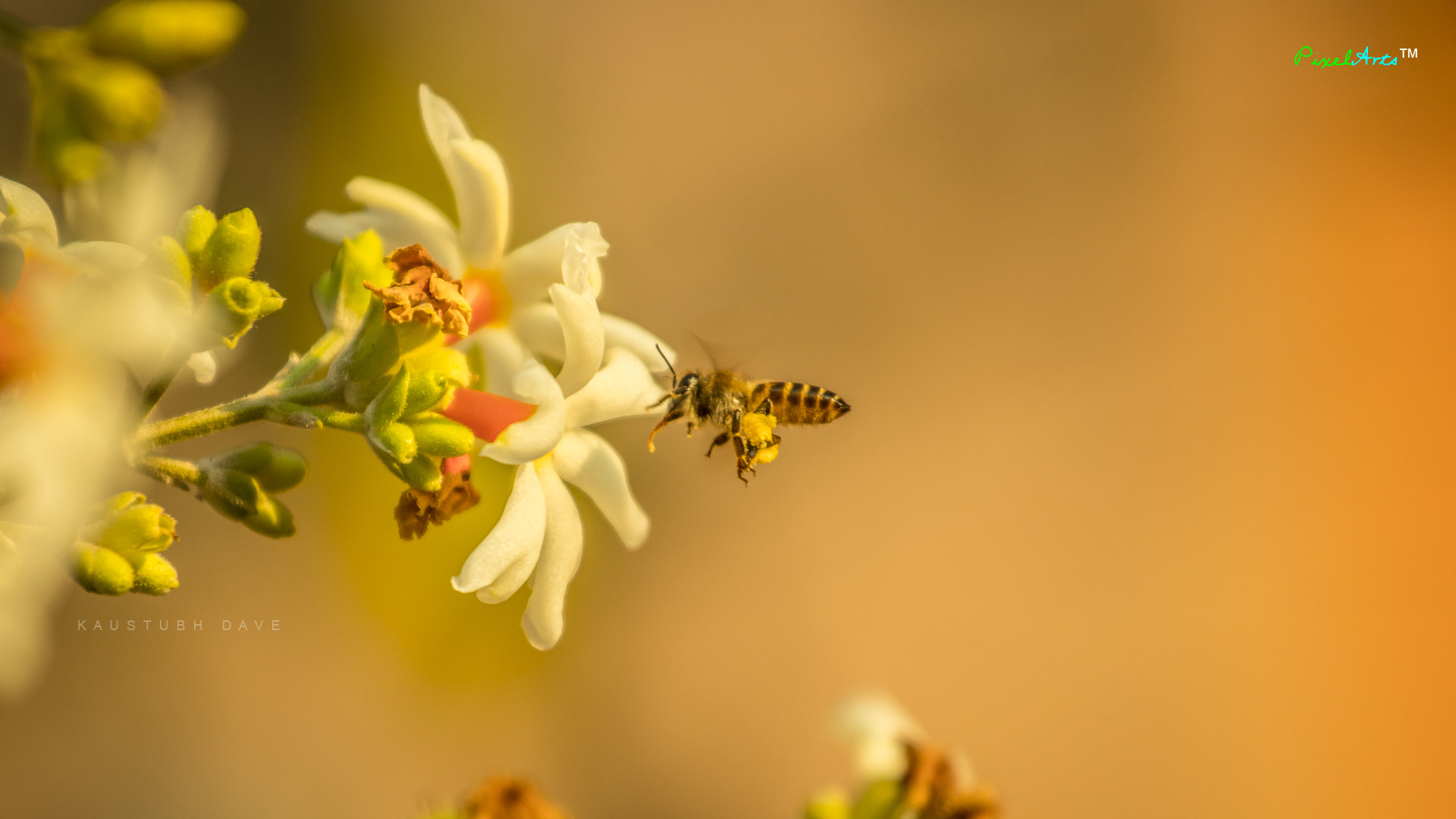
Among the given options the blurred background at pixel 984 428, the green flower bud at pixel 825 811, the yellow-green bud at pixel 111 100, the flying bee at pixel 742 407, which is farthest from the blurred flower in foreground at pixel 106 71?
the blurred background at pixel 984 428

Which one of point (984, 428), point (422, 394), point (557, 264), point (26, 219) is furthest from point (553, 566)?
point (984, 428)

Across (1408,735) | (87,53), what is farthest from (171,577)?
(1408,735)

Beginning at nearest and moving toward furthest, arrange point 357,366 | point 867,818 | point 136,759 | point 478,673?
point 357,366, point 867,818, point 136,759, point 478,673

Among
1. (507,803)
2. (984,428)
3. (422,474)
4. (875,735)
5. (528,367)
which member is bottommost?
(507,803)

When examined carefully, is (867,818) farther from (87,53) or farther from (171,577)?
(87,53)

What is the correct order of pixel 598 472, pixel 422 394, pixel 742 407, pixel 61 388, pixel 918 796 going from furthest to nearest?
pixel 742 407 → pixel 918 796 → pixel 598 472 → pixel 422 394 → pixel 61 388

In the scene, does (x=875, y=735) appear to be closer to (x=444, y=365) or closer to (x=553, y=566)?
(x=553, y=566)
